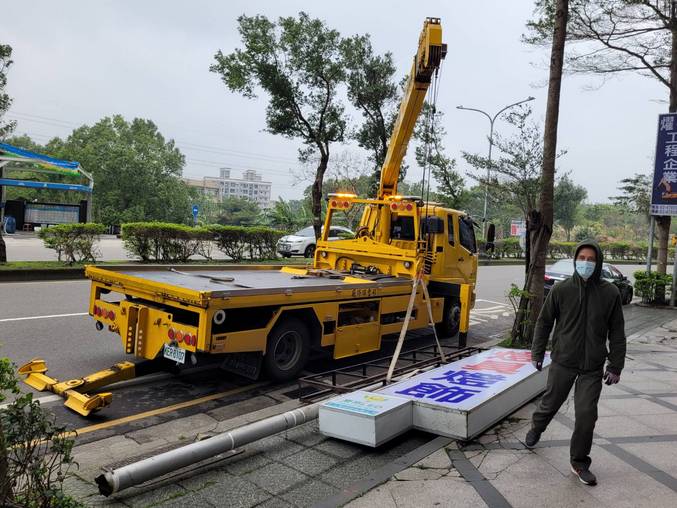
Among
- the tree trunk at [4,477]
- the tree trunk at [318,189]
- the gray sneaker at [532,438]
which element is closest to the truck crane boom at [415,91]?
A: the gray sneaker at [532,438]

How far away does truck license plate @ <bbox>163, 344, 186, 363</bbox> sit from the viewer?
5.14 meters

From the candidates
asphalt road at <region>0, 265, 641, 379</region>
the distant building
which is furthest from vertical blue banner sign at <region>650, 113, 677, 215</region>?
the distant building

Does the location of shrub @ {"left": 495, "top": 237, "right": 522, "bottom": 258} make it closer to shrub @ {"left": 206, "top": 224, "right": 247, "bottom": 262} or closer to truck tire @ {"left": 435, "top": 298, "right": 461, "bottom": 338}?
shrub @ {"left": 206, "top": 224, "right": 247, "bottom": 262}

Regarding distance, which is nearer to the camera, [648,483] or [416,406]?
[648,483]

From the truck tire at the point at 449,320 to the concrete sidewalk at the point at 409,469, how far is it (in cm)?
393

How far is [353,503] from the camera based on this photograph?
10.6 feet

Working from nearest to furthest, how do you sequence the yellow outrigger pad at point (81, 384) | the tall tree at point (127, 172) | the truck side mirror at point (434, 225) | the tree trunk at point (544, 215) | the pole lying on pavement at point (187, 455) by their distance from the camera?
1. the pole lying on pavement at point (187, 455)
2. the yellow outrigger pad at point (81, 384)
3. the tree trunk at point (544, 215)
4. the truck side mirror at point (434, 225)
5. the tall tree at point (127, 172)

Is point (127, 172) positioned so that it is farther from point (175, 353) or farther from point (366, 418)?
point (366, 418)

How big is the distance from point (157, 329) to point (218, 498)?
8.20 ft

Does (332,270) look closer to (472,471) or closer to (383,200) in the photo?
(383,200)

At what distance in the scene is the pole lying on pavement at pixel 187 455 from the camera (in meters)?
3.04

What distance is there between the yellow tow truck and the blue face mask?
293cm

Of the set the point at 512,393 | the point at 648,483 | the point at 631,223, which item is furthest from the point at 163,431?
the point at 631,223

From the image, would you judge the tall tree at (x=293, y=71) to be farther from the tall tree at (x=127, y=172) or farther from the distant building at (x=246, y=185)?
the distant building at (x=246, y=185)
